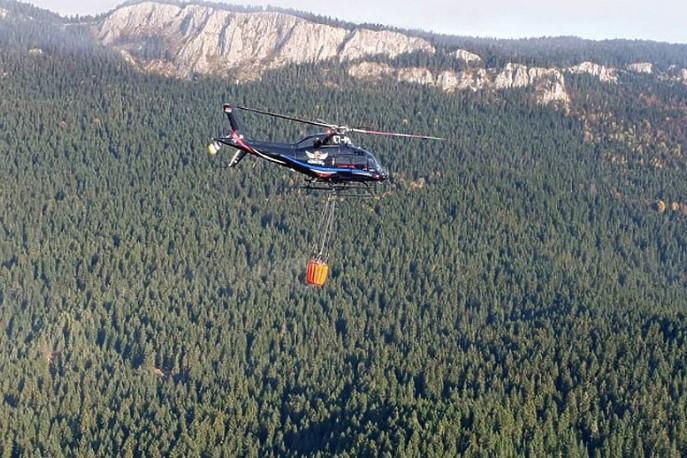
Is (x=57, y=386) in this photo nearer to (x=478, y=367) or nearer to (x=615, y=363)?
(x=478, y=367)

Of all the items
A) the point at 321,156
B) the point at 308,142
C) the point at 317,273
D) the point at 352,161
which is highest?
the point at 308,142

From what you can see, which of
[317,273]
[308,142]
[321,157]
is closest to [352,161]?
[321,157]

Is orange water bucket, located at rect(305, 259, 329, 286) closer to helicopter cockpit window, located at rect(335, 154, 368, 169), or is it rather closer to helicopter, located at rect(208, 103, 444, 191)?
helicopter, located at rect(208, 103, 444, 191)

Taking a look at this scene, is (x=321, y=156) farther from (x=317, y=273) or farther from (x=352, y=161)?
(x=317, y=273)

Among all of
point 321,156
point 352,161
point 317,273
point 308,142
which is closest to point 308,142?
point 308,142

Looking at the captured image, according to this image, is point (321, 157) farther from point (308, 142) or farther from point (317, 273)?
point (317, 273)

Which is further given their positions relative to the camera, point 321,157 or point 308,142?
point 308,142

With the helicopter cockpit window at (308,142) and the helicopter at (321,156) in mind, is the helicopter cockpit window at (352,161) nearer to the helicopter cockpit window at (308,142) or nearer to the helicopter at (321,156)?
the helicopter at (321,156)

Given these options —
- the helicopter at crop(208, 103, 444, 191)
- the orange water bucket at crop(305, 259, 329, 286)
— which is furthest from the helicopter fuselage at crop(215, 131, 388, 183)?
the orange water bucket at crop(305, 259, 329, 286)

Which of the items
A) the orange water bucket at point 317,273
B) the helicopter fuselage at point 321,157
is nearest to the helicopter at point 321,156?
the helicopter fuselage at point 321,157

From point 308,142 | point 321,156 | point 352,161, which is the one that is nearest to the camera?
point 321,156

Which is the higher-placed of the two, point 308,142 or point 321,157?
point 308,142

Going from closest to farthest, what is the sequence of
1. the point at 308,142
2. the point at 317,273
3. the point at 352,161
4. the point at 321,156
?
1. the point at 321,156
2. the point at 308,142
3. the point at 352,161
4. the point at 317,273
